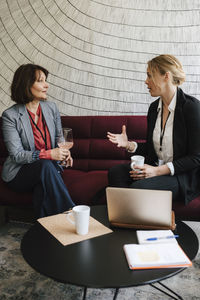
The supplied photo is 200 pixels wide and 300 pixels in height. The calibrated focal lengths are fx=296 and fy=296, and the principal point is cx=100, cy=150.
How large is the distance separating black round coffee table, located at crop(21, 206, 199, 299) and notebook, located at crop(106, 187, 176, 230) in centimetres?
5

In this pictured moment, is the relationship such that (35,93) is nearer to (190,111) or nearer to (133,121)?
(133,121)

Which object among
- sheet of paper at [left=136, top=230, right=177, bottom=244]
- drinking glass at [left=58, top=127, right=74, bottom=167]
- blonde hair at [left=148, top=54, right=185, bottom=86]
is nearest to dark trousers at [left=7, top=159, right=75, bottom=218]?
drinking glass at [left=58, top=127, right=74, bottom=167]

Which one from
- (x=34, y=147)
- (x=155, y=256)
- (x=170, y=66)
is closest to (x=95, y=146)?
(x=34, y=147)

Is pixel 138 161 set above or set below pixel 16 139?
below

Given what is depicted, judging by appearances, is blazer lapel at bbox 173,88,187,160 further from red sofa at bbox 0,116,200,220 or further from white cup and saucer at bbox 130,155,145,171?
red sofa at bbox 0,116,200,220

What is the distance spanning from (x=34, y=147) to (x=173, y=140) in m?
1.02

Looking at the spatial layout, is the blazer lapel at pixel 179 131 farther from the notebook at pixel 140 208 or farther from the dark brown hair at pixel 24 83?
the dark brown hair at pixel 24 83

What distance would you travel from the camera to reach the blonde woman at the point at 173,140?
1813 mm

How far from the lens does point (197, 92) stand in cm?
264

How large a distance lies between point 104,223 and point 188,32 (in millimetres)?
1978

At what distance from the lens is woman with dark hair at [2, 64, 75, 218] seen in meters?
2.00

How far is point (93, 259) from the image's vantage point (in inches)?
43.3

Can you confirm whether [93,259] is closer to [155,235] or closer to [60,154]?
[155,235]

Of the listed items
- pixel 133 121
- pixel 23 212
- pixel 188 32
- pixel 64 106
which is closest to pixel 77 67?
pixel 64 106
